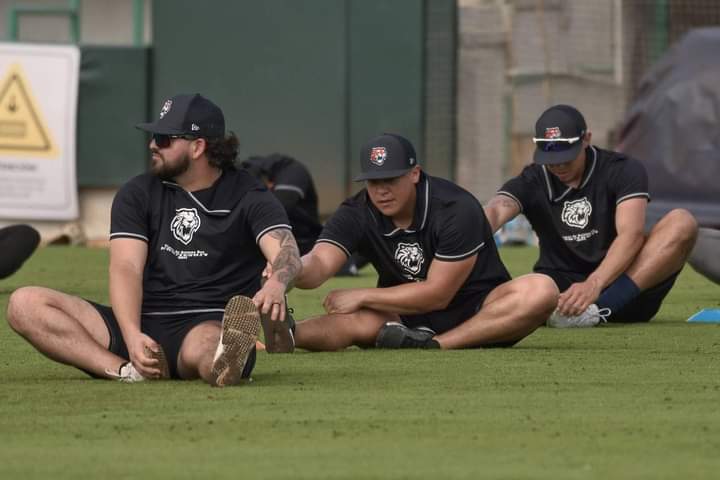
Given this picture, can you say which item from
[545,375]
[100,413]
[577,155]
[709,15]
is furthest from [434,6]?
[100,413]

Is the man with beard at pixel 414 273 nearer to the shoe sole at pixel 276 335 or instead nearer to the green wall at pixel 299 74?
the shoe sole at pixel 276 335

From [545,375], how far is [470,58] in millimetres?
13030

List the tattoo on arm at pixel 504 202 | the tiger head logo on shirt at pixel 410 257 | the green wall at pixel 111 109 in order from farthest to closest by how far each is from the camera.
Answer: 1. the green wall at pixel 111 109
2. the tattoo on arm at pixel 504 202
3. the tiger head logo on shirt at pixel 410 257

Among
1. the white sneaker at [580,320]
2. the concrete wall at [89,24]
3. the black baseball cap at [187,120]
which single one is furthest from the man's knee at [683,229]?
the concrete wall at [89,24]

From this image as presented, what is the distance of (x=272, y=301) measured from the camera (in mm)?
6438

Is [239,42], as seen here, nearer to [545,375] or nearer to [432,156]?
[432,156]

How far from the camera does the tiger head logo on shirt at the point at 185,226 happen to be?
6.96 m

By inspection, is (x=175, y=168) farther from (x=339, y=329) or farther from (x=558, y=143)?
(x=558, y=143)

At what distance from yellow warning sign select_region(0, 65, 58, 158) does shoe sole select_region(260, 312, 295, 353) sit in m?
12.4

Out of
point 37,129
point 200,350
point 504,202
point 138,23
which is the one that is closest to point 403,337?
point 504,202

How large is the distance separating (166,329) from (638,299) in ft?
12.5

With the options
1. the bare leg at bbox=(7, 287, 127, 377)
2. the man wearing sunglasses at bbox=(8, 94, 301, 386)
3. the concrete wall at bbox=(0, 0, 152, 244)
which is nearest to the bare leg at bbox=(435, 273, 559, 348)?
the man wearing sunglasses at bbox=(8, 94, 301, 386)

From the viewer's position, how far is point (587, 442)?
528 cm

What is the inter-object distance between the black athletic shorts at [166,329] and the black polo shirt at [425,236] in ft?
4.47
